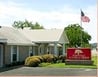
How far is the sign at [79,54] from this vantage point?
114 feet

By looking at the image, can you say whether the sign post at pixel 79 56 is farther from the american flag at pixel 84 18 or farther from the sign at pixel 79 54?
the american flag at pixel 84 18

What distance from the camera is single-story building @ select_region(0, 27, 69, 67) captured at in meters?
32.1

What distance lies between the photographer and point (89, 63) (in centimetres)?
3425

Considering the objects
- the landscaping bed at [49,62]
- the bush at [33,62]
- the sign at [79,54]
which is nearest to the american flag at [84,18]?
the landscaping bed at [49,62]

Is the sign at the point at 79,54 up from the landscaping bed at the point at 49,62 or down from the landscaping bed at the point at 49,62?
up

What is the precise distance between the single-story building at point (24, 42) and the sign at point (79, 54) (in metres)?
4.84

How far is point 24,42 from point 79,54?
20.1 ft

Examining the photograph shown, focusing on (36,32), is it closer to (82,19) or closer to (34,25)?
(82,19)

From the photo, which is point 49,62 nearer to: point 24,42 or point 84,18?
point 24,42

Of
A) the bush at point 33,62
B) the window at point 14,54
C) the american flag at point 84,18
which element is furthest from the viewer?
the american flag at point 84,18

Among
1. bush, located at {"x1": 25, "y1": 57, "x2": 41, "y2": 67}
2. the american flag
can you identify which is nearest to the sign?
bush, located at {"x1": 25, "y1": 57, "x2": 41, "y2": 67}

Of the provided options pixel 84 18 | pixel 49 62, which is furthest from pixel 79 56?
pixel 84 18

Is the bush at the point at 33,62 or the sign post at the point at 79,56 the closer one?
the bush at the point at 33,62

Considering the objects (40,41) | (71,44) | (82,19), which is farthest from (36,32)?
(71,44)
